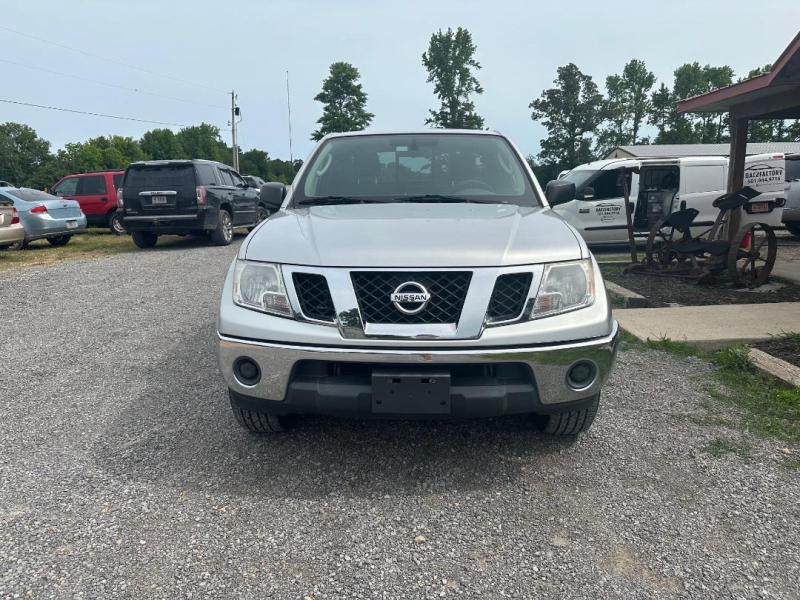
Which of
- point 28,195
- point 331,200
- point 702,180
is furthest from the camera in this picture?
point 28,195

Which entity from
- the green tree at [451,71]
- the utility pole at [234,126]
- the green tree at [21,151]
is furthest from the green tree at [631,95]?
the green tree at [21,151]

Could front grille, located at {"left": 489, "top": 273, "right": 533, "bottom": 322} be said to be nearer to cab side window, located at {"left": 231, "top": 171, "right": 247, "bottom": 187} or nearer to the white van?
the white van

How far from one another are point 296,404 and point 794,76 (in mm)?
7320

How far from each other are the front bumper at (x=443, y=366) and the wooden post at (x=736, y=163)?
7548 mm

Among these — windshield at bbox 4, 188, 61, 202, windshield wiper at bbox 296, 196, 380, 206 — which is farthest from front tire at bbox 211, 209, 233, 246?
windshield wiper at bbox 296, 196, 380, 206

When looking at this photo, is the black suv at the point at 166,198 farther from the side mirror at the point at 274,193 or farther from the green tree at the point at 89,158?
the green tree at the point at 89,158


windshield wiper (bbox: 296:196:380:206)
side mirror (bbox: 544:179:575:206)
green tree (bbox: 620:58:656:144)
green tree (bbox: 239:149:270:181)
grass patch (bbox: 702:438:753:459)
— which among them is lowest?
grass patch (bbox: 702:438:753:459)

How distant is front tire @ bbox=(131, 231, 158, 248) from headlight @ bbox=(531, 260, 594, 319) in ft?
40.1

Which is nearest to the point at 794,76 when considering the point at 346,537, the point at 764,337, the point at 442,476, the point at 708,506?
the point at 764,337

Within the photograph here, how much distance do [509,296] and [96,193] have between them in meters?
17.2

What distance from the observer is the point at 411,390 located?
8.26 ft

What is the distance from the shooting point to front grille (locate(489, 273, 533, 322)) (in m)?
2.57

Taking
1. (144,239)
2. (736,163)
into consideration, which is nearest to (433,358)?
(736,163)

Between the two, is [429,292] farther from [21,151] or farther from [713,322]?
[21,151]
